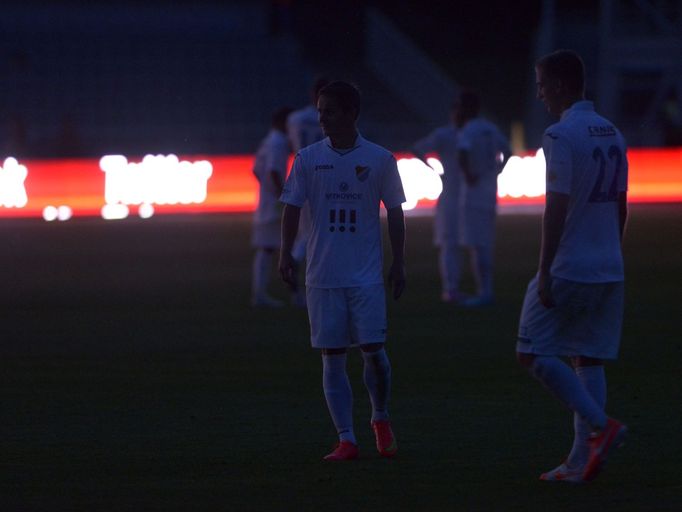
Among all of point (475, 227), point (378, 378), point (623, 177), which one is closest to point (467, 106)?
point (475, 227)

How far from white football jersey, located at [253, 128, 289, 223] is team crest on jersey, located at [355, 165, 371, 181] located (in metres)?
7.25

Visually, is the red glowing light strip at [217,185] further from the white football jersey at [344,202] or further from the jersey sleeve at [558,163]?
the jersey sleeve at [558,163]

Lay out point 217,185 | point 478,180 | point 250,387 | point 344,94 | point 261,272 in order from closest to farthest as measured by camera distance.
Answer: point 344,94 → point 250,387 → point 261,272 → point 478,180 → point 217,185

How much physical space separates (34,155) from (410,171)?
10.8 m

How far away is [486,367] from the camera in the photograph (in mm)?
10453

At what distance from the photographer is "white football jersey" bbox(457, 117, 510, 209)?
14625 millimetres

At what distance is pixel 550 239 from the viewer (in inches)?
249

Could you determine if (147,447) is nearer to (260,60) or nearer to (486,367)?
(486,367)

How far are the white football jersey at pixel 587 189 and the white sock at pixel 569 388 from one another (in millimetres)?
401

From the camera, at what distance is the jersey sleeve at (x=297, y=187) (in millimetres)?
7172

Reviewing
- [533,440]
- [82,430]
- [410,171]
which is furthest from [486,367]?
[410,171]

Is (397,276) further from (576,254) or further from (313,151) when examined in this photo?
(576,254)

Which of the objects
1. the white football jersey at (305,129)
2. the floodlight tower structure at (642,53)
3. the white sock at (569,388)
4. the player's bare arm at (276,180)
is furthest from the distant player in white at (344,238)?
the floodlight tower structure at (642,53)

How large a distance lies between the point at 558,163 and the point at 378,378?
1566 mm
